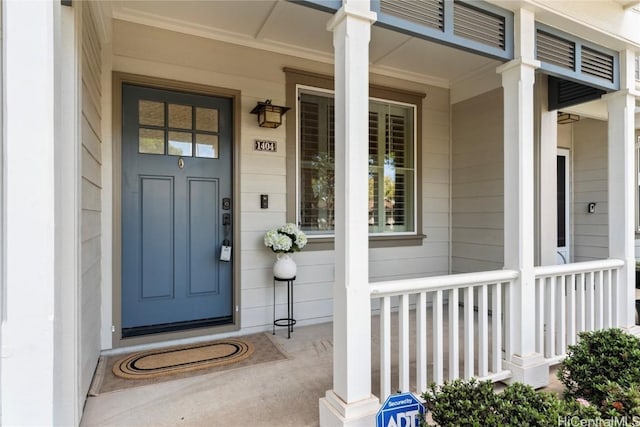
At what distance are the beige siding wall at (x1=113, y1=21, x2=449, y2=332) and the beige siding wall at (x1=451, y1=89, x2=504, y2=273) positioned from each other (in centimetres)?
103

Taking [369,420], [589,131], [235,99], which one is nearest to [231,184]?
[235,99]

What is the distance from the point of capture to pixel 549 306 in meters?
2.63

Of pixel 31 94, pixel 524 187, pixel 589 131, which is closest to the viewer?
pixel 31 94

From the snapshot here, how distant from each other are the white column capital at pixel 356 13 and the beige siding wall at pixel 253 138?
63.5 inches

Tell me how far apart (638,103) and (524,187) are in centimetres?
227

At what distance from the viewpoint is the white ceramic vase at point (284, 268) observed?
3195 mm

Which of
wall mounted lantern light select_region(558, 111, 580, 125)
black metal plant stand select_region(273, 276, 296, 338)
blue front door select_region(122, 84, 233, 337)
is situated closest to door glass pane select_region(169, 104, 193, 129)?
blue front door select_region(122, 84, 233, 337)

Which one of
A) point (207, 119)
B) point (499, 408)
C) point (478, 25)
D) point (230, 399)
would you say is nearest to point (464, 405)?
point (499, 408)

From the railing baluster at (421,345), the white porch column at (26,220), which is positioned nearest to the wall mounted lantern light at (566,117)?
the railing baluster at (421,345)

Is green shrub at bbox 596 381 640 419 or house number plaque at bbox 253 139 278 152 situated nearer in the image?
green shrub at bbox 596 381 640 419

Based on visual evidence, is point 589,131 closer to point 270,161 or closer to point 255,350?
point 270,161

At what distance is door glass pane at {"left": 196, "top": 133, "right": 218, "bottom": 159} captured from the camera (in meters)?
3.18

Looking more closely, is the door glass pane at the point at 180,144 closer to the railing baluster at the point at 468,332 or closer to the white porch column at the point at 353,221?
the white porch column at the point at 353,221

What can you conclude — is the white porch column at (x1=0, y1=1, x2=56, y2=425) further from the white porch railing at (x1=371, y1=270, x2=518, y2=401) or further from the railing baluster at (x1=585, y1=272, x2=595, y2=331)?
the railing baluster at (x1=585, y1=272, x2=595, y2=331)
